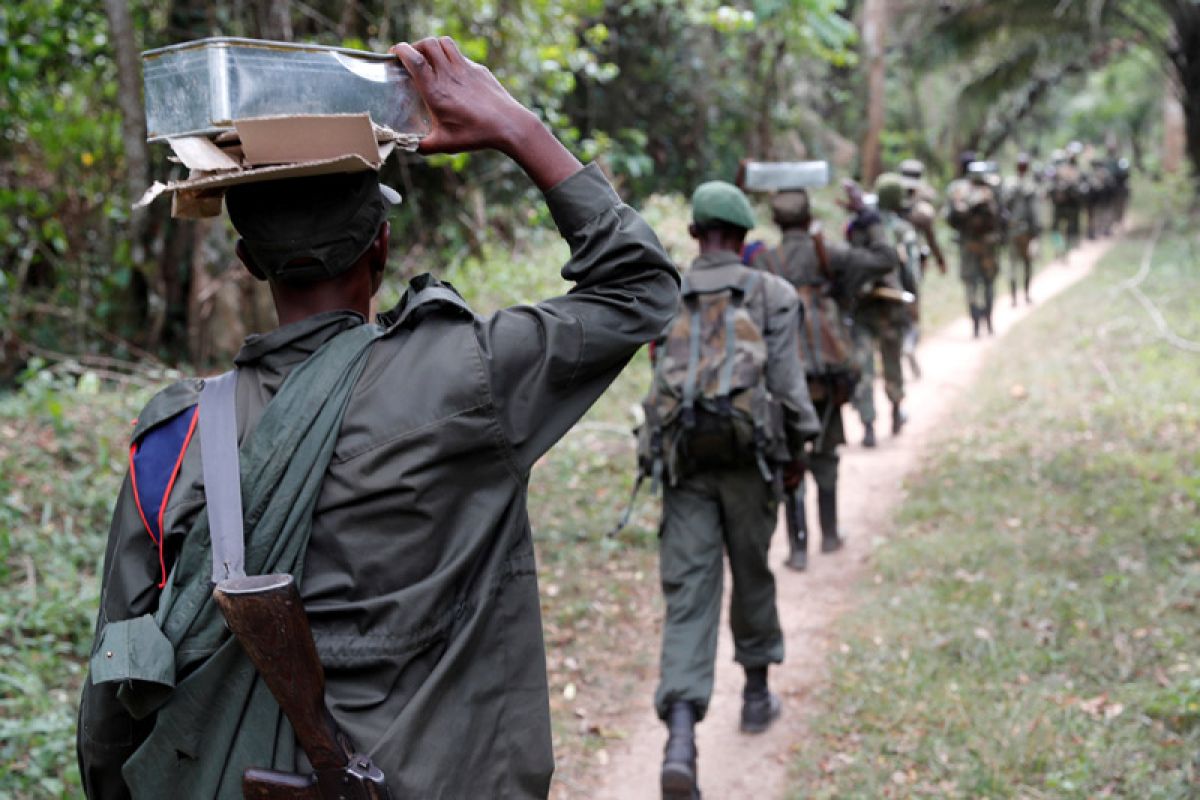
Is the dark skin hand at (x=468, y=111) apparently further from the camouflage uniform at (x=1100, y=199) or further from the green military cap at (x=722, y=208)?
the camouflage uniform at (x=1100, y=199)

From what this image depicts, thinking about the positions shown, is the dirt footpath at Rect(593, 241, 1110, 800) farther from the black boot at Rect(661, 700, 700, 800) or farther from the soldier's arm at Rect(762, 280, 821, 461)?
the soldier's arm at Rect(762, 280, 821, 461)

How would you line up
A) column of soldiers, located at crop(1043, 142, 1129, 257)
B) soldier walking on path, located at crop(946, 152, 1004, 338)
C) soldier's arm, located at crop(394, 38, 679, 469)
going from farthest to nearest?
1. column of soldiers, located at crop(1043, 142, 1129, 257)
2. soldier walking on path, located at crop(946, 152, 1004, 338)
3. soldier's arm, located at crop(394, 38, 679, 469)

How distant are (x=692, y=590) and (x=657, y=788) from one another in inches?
32.7

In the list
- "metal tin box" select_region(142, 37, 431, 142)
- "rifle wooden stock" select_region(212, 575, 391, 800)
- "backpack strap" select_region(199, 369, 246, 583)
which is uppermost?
"metal tin box" select_region(142, 37, 431, 142)

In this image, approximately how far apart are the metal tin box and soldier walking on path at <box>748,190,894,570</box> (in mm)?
4876

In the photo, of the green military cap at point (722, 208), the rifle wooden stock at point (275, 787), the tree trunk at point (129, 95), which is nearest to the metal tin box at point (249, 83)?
the rifle wooden stock at point (275, 787)

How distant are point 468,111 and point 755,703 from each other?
3663 millimetres

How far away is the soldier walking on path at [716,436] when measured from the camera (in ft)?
14.5

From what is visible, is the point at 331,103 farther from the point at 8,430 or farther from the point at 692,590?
the point at 8,430

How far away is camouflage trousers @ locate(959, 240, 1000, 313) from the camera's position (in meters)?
13.3

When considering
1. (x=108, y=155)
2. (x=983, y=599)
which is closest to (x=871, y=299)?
(x=983, y=599)

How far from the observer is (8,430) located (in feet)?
22.6

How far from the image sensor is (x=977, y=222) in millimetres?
13078

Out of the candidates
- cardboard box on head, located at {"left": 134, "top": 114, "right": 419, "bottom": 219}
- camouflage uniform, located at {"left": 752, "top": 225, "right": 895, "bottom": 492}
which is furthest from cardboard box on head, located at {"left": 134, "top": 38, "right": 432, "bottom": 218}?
camouflage uniform, located at {"left": 752, "top": 225, "right": 895, "bottom": 492}
